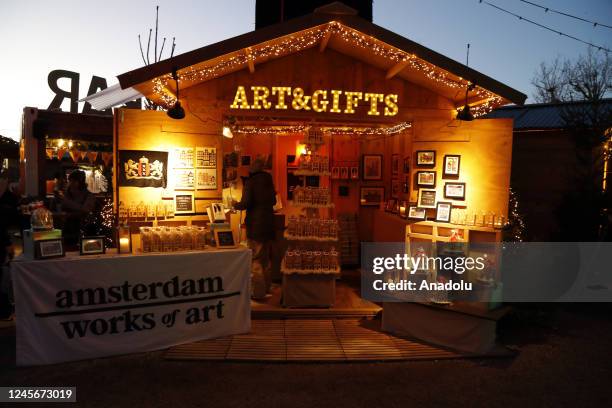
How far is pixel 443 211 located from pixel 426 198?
369mm

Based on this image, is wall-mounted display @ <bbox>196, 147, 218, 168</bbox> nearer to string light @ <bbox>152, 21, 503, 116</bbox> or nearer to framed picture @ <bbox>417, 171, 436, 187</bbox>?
string light @ <bbox>152, 21, 503, 116</bbox>

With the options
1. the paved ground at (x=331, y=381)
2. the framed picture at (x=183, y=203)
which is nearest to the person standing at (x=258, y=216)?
the framed picture at (x=183, y=203)

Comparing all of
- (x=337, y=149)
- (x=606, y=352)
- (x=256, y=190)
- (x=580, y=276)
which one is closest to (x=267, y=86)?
(x=256, y=190)

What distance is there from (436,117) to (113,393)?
20.1 ft

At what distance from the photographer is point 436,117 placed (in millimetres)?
6984

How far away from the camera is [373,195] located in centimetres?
976

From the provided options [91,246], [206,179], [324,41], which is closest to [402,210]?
[324,41]

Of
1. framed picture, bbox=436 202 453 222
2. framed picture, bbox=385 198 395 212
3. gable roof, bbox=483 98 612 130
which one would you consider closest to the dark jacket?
framed picture, bbox=436 202 453 222

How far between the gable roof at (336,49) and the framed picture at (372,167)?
3.10m

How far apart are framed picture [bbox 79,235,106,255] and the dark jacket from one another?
209cm

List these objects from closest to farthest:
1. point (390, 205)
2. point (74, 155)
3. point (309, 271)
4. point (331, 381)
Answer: point (331, 381) → point (309, 271) → point (390, 205) → point (74, 155)

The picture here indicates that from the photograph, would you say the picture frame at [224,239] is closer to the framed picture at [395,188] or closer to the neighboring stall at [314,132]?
the neighboring stall at [314,132]

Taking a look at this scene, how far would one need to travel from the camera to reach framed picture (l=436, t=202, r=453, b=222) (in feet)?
22.5

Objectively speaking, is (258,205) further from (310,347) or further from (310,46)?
(310,46)
